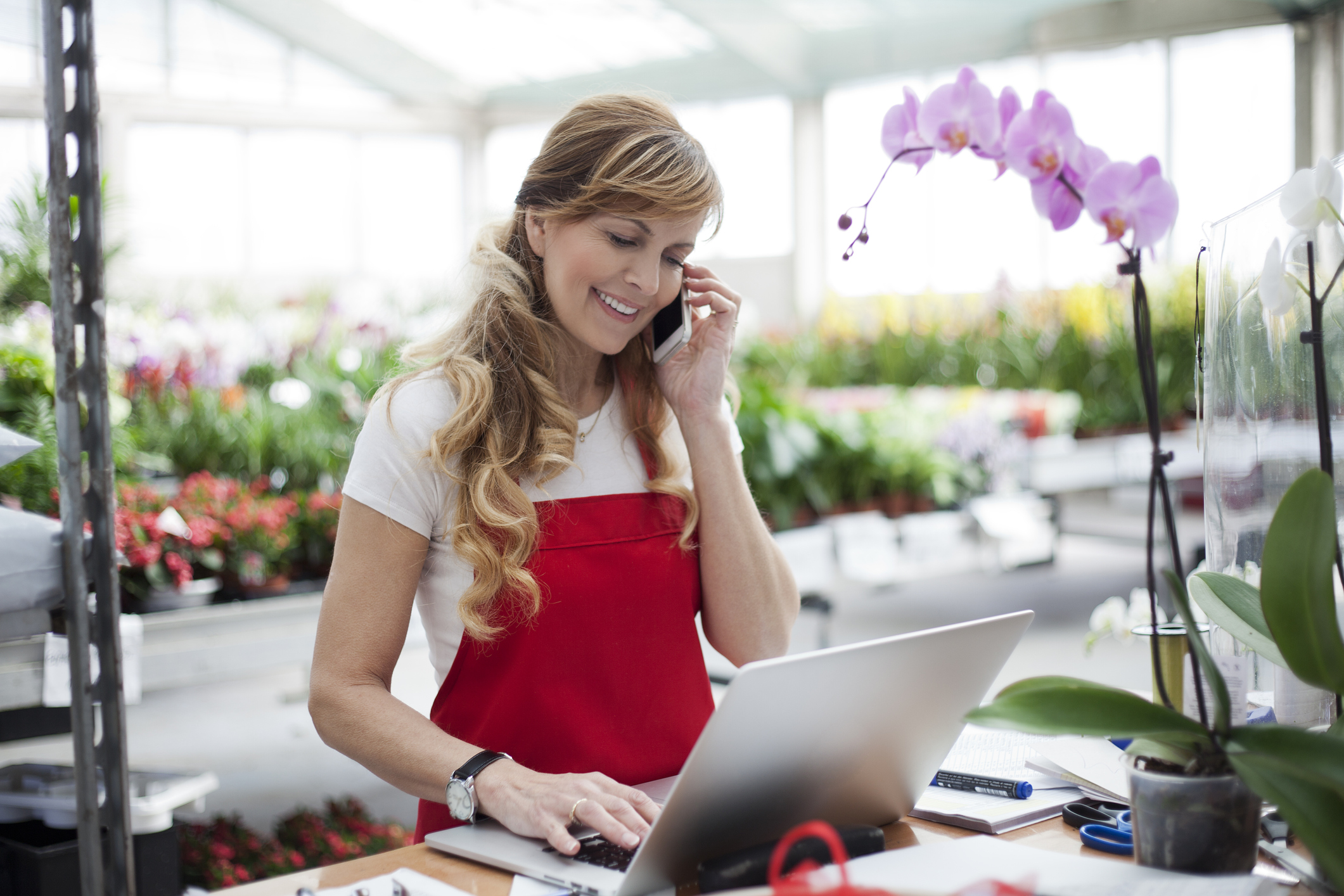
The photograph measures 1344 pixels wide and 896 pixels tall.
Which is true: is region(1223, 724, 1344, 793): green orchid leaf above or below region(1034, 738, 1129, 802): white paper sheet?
above

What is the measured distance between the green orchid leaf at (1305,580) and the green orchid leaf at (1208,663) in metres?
0.06

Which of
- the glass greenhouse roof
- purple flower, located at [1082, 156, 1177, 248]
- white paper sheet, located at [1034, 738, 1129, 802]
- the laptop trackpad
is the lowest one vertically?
the laptop trackpad

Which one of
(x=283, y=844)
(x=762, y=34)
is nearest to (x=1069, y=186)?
(x=283, y=844)

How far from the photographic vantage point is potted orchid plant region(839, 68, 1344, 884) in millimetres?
770

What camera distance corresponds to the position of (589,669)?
1383 millimetres

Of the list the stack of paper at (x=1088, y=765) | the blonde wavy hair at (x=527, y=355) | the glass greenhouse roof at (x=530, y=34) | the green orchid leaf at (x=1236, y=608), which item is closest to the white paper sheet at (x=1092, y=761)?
the stack of paper at (x=1088, y=765)

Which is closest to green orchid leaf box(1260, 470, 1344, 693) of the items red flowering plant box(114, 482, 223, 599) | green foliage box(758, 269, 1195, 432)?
red flowering plant box(114, 482, 223, 599)

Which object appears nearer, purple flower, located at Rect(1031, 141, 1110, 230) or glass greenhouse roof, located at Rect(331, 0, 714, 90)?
purple flower, located at Rect(1031, 141, 1110, 230)

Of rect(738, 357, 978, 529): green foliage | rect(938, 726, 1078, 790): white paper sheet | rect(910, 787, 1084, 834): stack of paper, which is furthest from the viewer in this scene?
rect(738, 357, 978, 529): green foliage

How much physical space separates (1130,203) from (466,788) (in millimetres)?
800

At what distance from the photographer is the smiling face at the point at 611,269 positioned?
1.38 m

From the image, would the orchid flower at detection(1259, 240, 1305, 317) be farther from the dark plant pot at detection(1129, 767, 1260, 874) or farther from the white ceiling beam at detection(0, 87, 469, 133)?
the white ceiling beam at detection(0, 87, 469, 133)

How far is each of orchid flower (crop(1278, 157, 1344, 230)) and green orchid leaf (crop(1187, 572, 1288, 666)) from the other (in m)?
0.32

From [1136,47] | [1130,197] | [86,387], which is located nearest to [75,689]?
[86,387]
